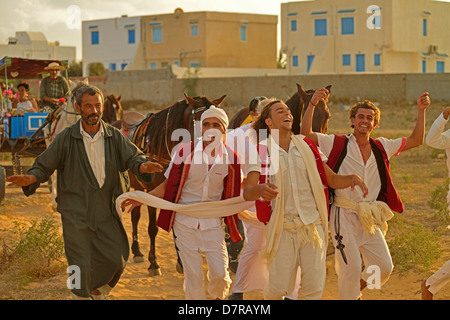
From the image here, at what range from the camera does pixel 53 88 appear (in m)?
14.8

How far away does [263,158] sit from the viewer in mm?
6242

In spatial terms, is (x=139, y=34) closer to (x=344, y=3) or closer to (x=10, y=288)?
(x=344, y=3)

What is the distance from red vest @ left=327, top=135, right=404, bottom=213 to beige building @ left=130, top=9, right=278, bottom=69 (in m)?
44.3

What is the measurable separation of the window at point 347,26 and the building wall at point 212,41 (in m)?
9.60

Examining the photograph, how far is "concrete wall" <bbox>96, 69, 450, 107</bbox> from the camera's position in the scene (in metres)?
34.9

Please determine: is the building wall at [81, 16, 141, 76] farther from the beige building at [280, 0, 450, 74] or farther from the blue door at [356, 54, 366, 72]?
the blue door at [356, 54, 366, 72]

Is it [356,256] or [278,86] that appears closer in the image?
[356,256]

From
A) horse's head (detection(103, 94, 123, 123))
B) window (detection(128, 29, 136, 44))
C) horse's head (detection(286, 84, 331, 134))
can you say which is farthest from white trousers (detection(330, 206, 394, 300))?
window (detection(128, 29, 136, 44))

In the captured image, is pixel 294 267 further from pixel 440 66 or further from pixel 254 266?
pixel 440 66

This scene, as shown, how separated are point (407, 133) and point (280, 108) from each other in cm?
2059

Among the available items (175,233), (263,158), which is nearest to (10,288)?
(175,233)

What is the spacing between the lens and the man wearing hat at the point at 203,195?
6.41 meters

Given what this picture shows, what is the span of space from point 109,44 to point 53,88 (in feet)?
147

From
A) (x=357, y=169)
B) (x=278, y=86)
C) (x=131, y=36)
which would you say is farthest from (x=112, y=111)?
(x=131, y=36)
